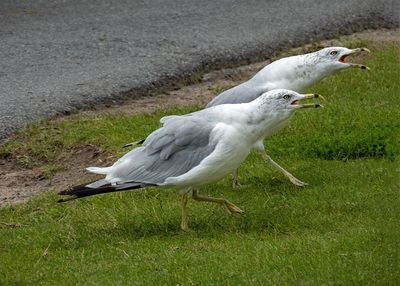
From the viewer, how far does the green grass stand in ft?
19.1

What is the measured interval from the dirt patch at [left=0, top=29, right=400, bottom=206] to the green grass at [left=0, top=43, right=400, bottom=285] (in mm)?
106

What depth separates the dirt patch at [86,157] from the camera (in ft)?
26.5

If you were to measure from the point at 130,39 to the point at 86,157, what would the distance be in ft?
11.0

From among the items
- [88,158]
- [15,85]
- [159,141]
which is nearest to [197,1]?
[15,85]

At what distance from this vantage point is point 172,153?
22.2 feet

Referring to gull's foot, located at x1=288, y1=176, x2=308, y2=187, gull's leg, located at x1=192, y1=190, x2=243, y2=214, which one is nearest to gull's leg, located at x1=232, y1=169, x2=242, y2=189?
gull's foot, located at x1=288, y1=176, x2=308, y2=187

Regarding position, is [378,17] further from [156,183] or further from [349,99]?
[156,183]

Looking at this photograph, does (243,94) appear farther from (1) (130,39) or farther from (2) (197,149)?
(1) (130,39)

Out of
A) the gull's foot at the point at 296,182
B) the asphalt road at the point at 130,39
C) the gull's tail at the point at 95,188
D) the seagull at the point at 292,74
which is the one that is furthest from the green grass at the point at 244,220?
the asphalt road at the point at 130,39

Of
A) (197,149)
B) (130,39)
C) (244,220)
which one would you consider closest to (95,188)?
(197,149)

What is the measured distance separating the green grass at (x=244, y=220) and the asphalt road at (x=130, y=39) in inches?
30.5

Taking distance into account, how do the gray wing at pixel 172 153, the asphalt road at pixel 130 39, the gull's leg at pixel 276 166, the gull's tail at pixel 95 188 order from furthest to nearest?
1. the asphalt road at pixel 130 39
2. the gull's leg at pixel 276 166
3. the gray wing at pixel 172 153
4. the gull's tail at pixel 95 188

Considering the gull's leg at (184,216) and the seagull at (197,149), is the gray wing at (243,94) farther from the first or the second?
the gull's leg at (184,216)

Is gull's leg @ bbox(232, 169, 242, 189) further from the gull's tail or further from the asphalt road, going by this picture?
the asphalt road
